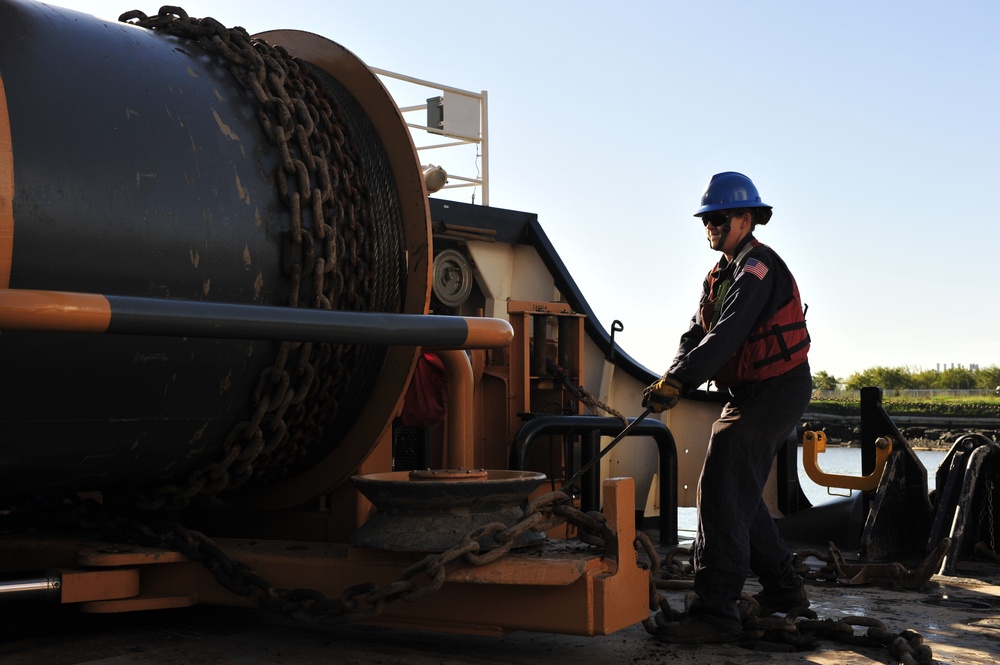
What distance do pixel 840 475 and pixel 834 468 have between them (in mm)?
22275

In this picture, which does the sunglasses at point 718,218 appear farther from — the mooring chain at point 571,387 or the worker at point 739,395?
the mooring chain at point 571,387

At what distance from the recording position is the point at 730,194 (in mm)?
4398

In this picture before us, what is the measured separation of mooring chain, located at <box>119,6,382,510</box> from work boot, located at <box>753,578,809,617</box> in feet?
5.84

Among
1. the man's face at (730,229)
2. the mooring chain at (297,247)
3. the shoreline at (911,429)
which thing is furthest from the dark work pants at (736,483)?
→ the shoreline at (911,429)

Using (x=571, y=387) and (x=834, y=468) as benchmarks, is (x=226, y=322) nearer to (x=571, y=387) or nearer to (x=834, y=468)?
(x=571, y=387)

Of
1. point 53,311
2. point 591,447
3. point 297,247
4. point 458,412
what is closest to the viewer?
point 53,311

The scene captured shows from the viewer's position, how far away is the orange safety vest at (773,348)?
419cm

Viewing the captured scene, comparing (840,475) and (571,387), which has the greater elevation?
(571,387)

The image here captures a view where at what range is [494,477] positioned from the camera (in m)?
3.84

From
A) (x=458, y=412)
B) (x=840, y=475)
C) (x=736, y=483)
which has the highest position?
(x=458, y=412)

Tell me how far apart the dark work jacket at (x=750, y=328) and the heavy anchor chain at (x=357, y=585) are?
2.37ft

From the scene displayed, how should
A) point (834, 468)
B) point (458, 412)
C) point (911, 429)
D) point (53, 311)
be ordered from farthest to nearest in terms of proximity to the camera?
point (911, 429), point (834, 468), point (458, 412), point (53, 311)

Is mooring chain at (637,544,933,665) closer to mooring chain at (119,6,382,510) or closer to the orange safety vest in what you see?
the orange safety vest

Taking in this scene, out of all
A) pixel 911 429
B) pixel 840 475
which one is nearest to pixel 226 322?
pixel 840 475
